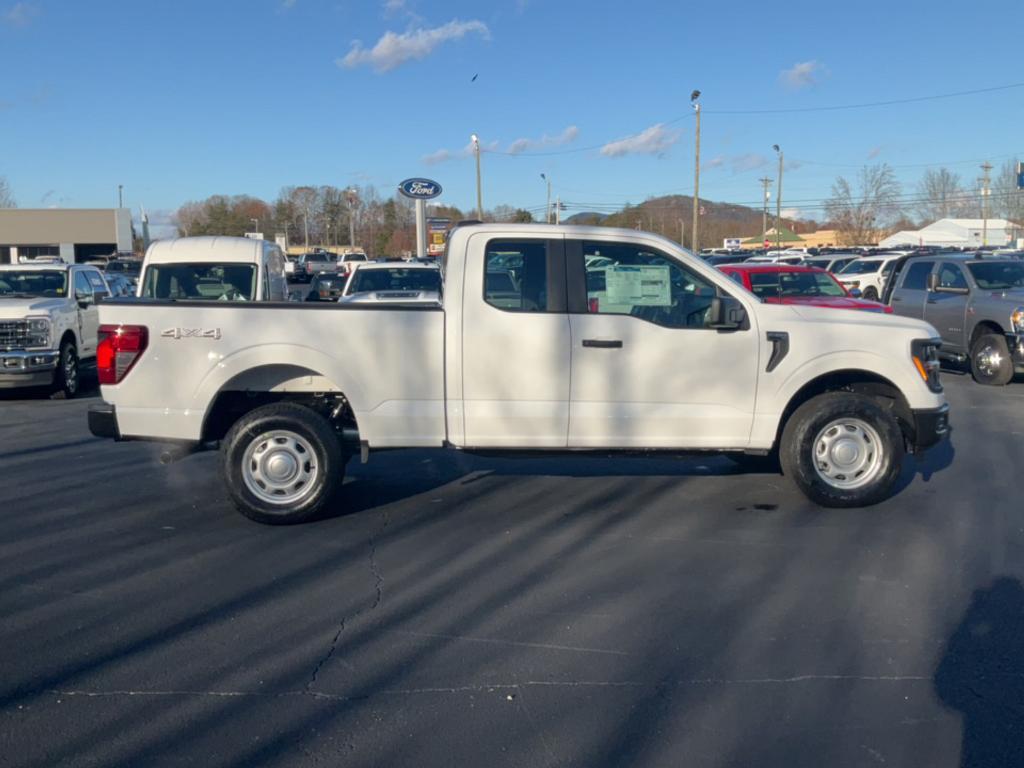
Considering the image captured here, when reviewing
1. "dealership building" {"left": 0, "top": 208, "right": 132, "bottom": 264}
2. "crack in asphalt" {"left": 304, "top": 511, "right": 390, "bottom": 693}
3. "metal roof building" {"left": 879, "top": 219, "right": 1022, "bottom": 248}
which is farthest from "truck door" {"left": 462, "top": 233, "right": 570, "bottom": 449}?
"metal roof building" {"left": 879, "top": 219, "right": 1022, "bottom": 248}

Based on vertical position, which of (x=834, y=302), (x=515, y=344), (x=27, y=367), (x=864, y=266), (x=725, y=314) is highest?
(x=864, y=266)

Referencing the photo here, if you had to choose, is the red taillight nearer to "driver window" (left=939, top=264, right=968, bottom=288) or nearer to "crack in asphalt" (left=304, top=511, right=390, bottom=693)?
"crack in asphalt" (left=304, top=511, right=390, bottom=693)

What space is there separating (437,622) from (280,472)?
2.25 m

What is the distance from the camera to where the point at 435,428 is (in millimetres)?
6953

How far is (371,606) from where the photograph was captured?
5461 millimetres

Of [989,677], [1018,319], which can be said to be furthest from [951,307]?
[989,677]

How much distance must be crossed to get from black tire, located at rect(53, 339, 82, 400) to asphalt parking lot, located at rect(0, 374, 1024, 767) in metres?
5.25

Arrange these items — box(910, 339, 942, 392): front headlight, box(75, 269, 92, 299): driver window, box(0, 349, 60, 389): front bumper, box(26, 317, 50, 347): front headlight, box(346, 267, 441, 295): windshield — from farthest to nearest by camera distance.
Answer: box(346, 267, 441, 295): windshield < box(75, 269, 92, 299): driver window < box(26, 317, 50, 347): front headlight < box(0, 349, 60, 389): front bumper < box(910, 339, 942, 392): front headlight

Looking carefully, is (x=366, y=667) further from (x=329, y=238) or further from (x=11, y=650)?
(x=329, y=238)

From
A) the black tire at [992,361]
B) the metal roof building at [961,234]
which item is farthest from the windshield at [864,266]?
the metal roof building at [961,234]

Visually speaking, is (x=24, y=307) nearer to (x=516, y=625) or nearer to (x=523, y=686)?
(x=516, y=625)

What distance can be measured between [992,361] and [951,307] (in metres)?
1.12

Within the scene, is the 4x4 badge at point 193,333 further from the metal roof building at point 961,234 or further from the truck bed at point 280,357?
the metal roof building at point 961,234

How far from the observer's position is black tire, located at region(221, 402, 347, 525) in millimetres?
6879
